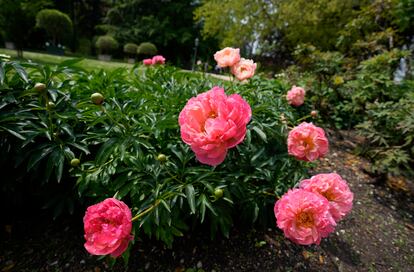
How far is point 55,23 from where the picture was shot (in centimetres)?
1470

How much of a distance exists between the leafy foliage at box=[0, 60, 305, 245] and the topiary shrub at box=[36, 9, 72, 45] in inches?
613

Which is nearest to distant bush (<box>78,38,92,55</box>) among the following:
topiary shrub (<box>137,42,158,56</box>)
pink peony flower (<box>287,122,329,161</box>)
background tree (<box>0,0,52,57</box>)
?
topiary shrub (<box>137,42,158,56</box>)

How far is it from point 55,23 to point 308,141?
676 inches

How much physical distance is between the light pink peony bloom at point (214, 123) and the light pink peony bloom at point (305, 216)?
0.31 m

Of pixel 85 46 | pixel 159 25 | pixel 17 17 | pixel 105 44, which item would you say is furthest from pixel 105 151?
pixel 85 46

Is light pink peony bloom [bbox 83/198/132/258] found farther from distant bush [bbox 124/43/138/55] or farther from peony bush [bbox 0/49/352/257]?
distant bush [bbox 124/43/138/55]

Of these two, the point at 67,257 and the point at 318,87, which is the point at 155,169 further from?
the point at 318,87

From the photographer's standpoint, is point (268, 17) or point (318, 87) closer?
point (318, 87)

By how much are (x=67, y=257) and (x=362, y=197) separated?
241cm

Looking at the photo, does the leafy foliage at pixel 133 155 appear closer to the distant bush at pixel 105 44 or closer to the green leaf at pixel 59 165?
the green leaf at pixel 59 165

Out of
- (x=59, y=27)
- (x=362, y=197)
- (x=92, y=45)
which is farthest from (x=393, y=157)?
(x=92, y=45)

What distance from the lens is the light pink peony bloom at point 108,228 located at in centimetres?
80

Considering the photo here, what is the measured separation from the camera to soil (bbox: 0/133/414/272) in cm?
153

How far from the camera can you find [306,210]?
91cm
